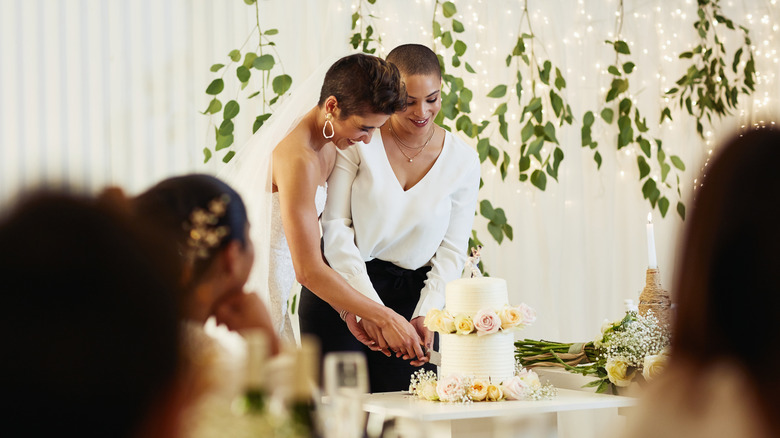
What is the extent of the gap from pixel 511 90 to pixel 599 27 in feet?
1.96

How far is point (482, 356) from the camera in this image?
2053 millimetres

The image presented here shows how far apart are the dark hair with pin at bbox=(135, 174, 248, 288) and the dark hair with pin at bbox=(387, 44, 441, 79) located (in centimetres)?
165

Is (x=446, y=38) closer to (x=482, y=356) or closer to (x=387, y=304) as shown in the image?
(x=387, y=304)

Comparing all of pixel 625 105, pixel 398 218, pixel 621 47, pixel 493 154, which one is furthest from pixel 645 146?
pixel 398 218

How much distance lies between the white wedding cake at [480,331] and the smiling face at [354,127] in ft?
1.67

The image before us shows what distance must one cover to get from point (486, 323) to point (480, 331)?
2 centimetres

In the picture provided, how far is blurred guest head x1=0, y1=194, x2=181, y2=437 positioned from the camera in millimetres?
550

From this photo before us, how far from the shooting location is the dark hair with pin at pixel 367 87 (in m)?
2.24

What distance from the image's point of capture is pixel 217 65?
3.23 m

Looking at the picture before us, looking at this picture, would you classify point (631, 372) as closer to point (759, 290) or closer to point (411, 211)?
point (411, 211)

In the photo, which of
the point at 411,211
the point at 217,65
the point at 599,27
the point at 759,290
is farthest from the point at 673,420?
the point at 599,27

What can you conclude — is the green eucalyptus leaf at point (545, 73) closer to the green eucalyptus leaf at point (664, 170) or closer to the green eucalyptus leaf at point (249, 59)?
the green eucalyptus leaf at point (664, 170)

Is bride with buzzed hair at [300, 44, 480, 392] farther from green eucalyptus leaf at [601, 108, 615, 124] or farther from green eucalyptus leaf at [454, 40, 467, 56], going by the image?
Result: green eucalyptus leaf at [601, 108, 615, 124]

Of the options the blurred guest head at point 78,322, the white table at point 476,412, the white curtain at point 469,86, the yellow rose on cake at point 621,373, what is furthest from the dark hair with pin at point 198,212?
the white curtain at point 469,86
